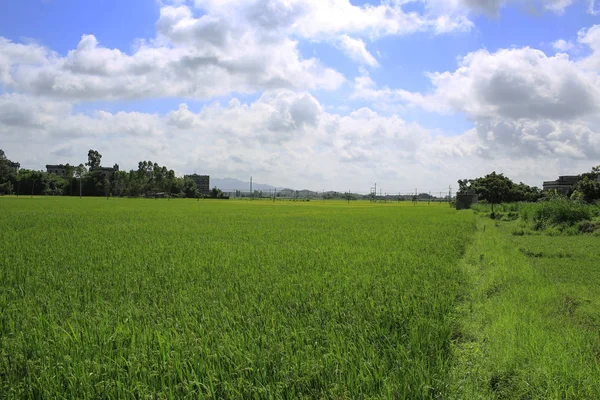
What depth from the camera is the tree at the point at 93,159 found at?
10050cm

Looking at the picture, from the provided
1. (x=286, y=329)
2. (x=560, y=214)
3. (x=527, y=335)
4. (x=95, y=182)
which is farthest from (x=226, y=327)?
(x=95, y=182)

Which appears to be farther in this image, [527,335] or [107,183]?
[107,183]

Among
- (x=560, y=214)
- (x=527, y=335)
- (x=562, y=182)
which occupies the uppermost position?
(x=562, y=182)

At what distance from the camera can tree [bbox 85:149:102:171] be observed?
100500mm

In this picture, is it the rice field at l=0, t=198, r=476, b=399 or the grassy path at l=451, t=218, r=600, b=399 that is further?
the grassy path at l=451, t=218, r=600, b=399

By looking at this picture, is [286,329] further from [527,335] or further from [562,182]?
[562,182]

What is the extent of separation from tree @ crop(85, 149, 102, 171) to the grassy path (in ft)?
355

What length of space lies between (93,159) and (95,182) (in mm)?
21930

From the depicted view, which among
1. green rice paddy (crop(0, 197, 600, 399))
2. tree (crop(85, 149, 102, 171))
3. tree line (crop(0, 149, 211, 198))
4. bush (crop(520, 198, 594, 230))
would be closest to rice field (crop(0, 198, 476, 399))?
green rice paddy (crop(0, 197, 600, 399))

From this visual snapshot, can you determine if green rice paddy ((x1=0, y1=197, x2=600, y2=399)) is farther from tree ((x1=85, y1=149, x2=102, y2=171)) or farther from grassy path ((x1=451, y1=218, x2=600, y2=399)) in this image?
tree ((x1=85, y1=149, x2=102, y2=171))

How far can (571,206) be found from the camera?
747 inches

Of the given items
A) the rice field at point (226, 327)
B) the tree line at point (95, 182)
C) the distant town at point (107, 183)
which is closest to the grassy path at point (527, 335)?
the rice field at point (226, 327)

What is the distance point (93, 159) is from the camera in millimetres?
100875

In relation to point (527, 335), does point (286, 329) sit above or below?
above
